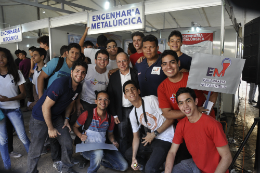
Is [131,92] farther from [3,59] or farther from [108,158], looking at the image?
[3,59]

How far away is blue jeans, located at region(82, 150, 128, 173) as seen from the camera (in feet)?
8.63

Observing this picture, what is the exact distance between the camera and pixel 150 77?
2709mm

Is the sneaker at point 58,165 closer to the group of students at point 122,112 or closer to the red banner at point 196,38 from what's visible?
the group of students at point 122,112

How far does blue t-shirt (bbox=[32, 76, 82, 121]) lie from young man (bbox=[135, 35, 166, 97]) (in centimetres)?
93

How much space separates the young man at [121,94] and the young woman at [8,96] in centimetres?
132

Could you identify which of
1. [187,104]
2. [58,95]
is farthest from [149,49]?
[58,95]

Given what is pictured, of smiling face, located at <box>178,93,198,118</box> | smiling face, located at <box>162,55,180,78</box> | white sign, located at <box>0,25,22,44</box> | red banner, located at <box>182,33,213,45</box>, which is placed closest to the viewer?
smiling face, located at <box>178,93,198,118</box>

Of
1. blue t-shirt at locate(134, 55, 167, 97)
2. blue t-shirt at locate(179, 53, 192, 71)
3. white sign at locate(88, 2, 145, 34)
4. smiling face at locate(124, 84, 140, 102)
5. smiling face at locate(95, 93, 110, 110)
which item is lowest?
smiling face at locate(95, 93, 110, 110)

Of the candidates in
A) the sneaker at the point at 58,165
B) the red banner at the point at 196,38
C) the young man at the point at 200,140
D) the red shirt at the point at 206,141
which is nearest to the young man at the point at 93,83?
the sneaker at the point at 58,165

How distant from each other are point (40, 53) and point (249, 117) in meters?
5.86

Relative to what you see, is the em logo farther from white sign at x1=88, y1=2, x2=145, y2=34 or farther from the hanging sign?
white sign at x1=88, y1=2, x2=145, y2=34

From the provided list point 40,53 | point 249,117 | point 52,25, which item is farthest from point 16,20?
point 249,117

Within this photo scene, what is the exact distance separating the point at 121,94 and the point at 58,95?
0.88 m

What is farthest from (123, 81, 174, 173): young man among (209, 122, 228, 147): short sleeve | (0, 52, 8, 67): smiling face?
(0, 52, 8, 67): smiling face
